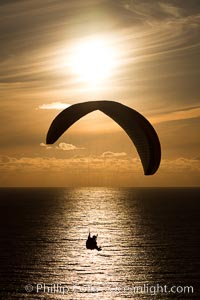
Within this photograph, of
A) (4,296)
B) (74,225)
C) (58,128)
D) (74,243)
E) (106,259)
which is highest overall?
(74,225)

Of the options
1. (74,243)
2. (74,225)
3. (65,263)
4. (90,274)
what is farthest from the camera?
(74,225)

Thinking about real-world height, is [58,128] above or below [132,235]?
below

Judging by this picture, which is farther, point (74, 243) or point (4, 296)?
point (74, 243)

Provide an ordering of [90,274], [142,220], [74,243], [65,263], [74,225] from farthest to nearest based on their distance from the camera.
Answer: [142,220] < [74,225] < [74,243] < [65,263] < [90,274]

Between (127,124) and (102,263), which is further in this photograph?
(102,263)

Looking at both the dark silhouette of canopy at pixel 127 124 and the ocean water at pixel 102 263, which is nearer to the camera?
the dark silhouette of canopy at pixel 127 124

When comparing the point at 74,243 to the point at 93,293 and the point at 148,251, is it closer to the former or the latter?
the point at 148,251

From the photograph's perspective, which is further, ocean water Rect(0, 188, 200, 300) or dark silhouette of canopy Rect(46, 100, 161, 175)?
ocean water Rect(0, 188, 200, 300)

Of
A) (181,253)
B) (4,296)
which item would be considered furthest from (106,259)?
(4,296)
